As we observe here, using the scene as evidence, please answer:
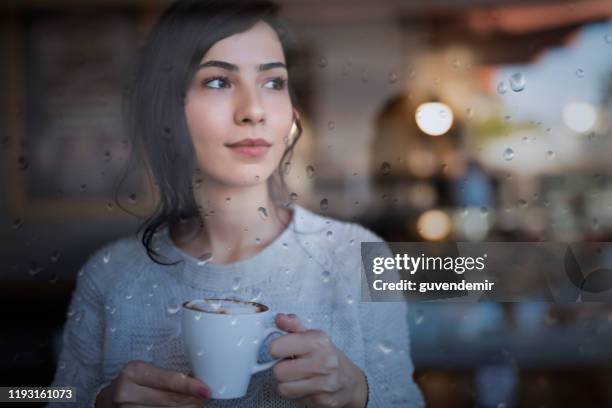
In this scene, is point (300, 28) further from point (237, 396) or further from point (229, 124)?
point (237, 396)

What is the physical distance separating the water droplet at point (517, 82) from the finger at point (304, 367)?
64 cm

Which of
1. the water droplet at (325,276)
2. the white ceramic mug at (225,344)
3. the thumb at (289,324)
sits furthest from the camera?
the water droplet at (325,276)

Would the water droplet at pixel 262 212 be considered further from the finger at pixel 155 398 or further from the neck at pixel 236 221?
the finger at pixel 155 398

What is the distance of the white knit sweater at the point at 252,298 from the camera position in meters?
1.11

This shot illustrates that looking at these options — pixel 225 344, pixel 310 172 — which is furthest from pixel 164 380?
pixel 310 172

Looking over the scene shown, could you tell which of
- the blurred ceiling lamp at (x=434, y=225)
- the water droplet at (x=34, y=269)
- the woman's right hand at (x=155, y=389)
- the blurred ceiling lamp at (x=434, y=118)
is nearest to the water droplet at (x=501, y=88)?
the blurred ceiling lamp at (x=434, y=118)

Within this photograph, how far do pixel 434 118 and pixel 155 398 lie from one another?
2.43ft

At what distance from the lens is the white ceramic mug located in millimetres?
944

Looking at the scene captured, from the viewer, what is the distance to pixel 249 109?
3.66 feet

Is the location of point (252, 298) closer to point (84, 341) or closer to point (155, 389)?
point (155, 389)

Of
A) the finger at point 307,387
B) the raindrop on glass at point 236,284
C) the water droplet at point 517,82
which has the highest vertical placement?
the water droplet at point 517,82

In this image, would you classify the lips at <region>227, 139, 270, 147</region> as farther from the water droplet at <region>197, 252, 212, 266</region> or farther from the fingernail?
the fingernail

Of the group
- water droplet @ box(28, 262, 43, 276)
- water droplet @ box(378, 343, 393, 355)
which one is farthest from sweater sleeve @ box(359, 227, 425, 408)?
water droplet @ box(28, 262, 43, 276)

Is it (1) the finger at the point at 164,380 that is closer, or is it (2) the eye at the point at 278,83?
(1) the finger at the point at 164,380
